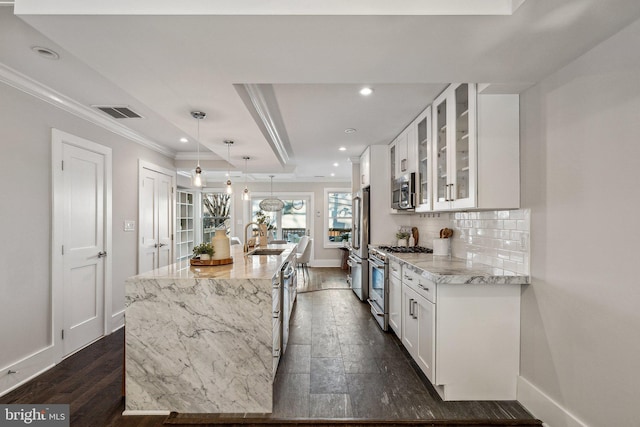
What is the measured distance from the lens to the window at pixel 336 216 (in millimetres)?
8844

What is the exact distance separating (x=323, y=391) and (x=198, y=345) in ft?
3.29

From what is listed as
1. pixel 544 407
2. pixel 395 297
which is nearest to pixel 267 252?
pixel 395 297

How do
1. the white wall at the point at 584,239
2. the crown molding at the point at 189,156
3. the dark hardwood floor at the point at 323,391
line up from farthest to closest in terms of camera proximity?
the crown molding at the point at 189,156 → the dark hardwood floor at the point at 323,391 → the white wall at the point at 584,239

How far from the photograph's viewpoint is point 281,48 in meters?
1.66

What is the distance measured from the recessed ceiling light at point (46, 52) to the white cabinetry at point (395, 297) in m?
3.28

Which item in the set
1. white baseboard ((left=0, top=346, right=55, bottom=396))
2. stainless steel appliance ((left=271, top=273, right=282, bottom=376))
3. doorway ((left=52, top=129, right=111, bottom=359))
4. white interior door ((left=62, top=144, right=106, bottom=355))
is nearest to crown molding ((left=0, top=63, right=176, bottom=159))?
doorway ((left=52, top=129, right=111, bottom=359))

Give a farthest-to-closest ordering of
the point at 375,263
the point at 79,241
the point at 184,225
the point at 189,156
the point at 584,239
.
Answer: the point at 184,225 → the point at 189,156 → the point at 375,263 → the point at 79,241 → the point at 584,239

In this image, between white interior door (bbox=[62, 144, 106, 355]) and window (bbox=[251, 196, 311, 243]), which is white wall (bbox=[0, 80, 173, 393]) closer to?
white interior door (bbox=[62, 144, 106, 355])

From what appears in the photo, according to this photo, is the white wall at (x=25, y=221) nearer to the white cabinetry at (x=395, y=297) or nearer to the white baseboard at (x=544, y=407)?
the white cabinetry at (x=395, y=297)

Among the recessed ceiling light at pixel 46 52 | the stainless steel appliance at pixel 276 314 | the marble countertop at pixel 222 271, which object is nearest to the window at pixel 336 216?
the marble countertop at pixel 222 271

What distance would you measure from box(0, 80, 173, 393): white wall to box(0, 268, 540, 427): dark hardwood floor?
402mm

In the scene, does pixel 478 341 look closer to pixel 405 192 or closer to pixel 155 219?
pixel 405 192

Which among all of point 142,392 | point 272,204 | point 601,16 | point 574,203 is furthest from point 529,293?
point 272,204

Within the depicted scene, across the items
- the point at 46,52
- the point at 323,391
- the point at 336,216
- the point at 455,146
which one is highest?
the point at 46,52
